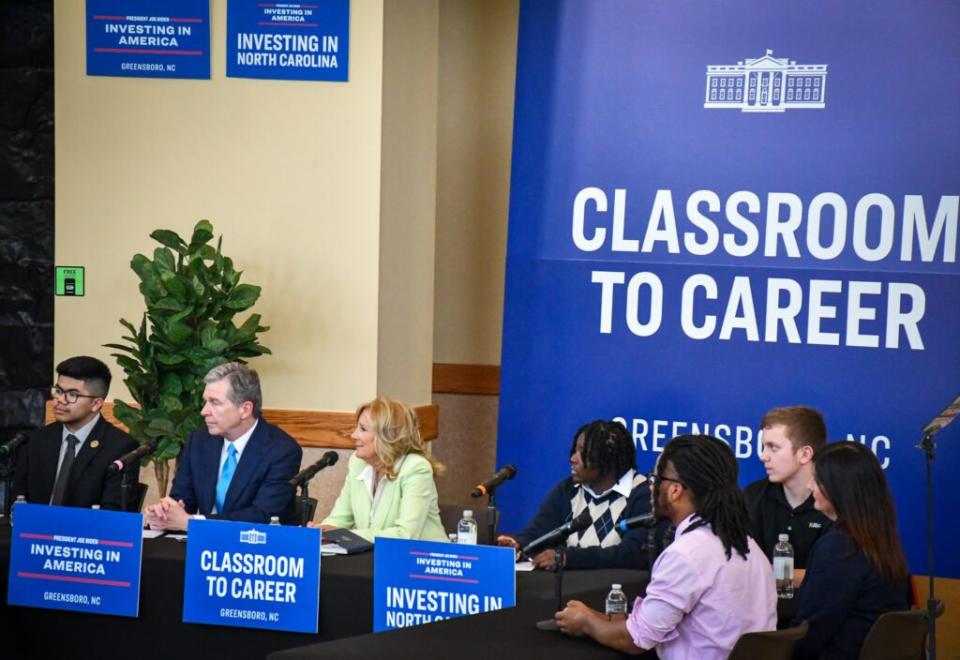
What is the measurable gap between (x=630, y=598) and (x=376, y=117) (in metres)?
3.07

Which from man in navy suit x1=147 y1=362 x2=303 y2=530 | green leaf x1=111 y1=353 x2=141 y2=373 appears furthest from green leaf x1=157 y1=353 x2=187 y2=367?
man in navy suit x1=147 y1=362 x2=303 y2=530

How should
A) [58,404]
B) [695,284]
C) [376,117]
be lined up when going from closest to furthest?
[58,404], [695,284], [376,117]

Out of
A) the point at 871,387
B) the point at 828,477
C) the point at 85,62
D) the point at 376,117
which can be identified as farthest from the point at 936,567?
the point at 85,62

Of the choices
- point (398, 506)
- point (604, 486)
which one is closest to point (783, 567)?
point (604, 486)

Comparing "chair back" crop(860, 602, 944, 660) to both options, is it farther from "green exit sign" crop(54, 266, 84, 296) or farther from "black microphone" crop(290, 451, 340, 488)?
"green exit sign" crop(54, 266, 84, 296)

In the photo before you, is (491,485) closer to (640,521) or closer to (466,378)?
(640,521)

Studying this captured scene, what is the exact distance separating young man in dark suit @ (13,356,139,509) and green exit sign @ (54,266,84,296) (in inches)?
53.3

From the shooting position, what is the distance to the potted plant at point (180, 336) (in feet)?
18.9

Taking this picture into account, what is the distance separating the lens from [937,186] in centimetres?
531

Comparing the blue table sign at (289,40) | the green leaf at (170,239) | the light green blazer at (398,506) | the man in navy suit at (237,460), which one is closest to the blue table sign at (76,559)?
the man in navy suit at (237,460)

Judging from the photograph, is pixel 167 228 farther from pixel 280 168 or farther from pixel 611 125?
pixel 611 125

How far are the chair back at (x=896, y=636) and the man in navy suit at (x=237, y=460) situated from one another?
2.19 metres

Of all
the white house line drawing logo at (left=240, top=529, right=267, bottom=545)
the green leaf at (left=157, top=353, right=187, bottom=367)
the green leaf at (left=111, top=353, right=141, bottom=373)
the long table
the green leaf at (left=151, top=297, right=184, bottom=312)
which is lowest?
the long table

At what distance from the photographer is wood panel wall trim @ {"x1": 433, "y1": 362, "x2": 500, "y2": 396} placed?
734 cm
